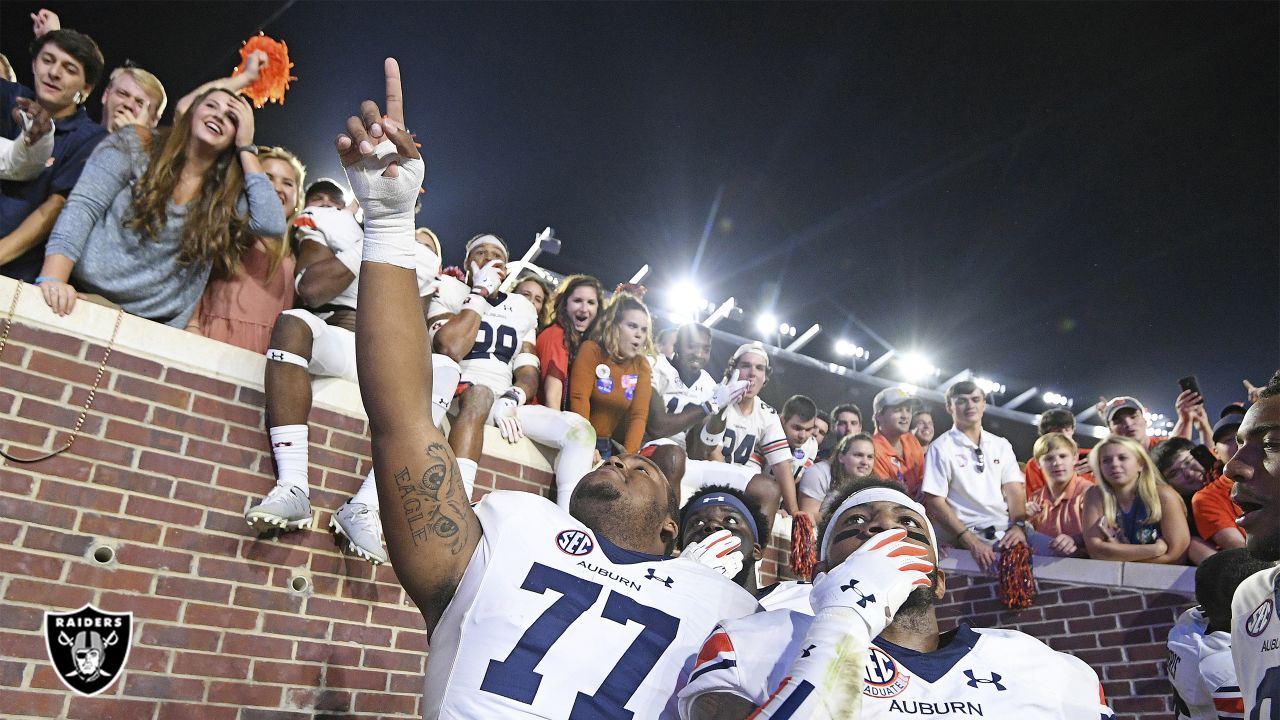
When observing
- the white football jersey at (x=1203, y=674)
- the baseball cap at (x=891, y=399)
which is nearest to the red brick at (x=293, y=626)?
the white football jersey at (x=1203, y=674)

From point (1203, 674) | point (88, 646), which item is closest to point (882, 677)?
point (1203, 674)

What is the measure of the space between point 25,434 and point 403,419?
239 centimetres

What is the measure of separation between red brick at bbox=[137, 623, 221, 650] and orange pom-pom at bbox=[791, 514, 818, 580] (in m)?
3.52

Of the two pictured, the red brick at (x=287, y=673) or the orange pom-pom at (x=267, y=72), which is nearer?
the red brick at (x=287, y=673)

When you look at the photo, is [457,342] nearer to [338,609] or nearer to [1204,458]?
[338,609]

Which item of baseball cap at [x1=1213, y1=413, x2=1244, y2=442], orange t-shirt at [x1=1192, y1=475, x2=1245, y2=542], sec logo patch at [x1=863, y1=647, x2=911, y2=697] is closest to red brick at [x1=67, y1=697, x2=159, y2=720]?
sec logo patch at [x1=863, y1=647, x2=911, y2=697]

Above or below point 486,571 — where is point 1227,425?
above

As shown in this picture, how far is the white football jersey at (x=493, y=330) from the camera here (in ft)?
17.3

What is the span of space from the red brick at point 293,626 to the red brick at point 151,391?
1.04 metres

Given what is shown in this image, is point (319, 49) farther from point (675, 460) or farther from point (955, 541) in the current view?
point (955, 541)

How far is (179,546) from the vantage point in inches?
147

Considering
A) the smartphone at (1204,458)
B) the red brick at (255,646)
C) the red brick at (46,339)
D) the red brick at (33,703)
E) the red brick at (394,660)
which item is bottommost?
the red brick at (33,703)

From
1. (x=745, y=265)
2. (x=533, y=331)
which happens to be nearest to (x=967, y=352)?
(x=745, y=265)

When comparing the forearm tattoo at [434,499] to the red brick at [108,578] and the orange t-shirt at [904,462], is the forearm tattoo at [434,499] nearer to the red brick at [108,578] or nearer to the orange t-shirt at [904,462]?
the red brick at [108,578]
